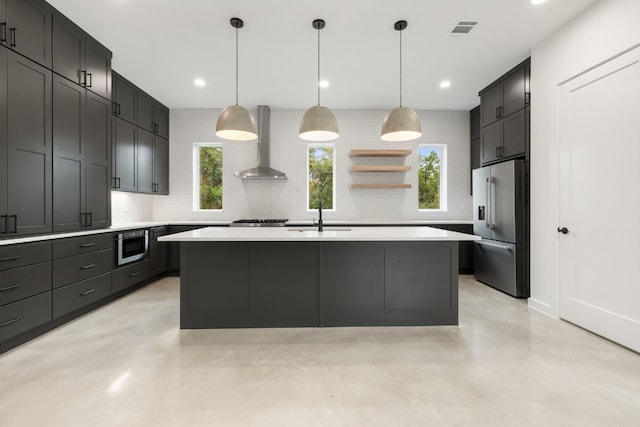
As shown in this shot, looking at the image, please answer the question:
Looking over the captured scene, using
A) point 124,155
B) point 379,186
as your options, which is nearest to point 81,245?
point 124,155

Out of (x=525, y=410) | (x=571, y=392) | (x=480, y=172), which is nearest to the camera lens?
(x=525, y=410)

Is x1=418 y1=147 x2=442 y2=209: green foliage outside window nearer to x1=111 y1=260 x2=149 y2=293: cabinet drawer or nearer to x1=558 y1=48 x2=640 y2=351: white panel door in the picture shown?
x1=558 y1=48 x2=640 y2=351: white panel door

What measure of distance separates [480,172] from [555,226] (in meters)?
1.49

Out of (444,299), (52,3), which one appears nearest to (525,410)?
(444,299)

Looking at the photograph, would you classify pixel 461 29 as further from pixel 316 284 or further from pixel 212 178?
pixel 212 178

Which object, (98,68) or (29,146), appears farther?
(98,68)

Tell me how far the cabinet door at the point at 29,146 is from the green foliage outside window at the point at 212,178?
2.96m

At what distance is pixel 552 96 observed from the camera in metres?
3.15

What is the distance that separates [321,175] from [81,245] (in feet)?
12.3

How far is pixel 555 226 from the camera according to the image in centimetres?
312

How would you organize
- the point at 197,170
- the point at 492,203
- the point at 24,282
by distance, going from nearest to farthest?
the point at 24,282 → the point at 492,203 → the point at 197,170

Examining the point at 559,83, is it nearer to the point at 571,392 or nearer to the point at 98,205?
the point at 571,392

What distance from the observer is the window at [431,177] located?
18.9 ft

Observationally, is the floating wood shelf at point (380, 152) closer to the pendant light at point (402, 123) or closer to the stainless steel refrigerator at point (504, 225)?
the stainless steel refrigerator at point (504, 225)
